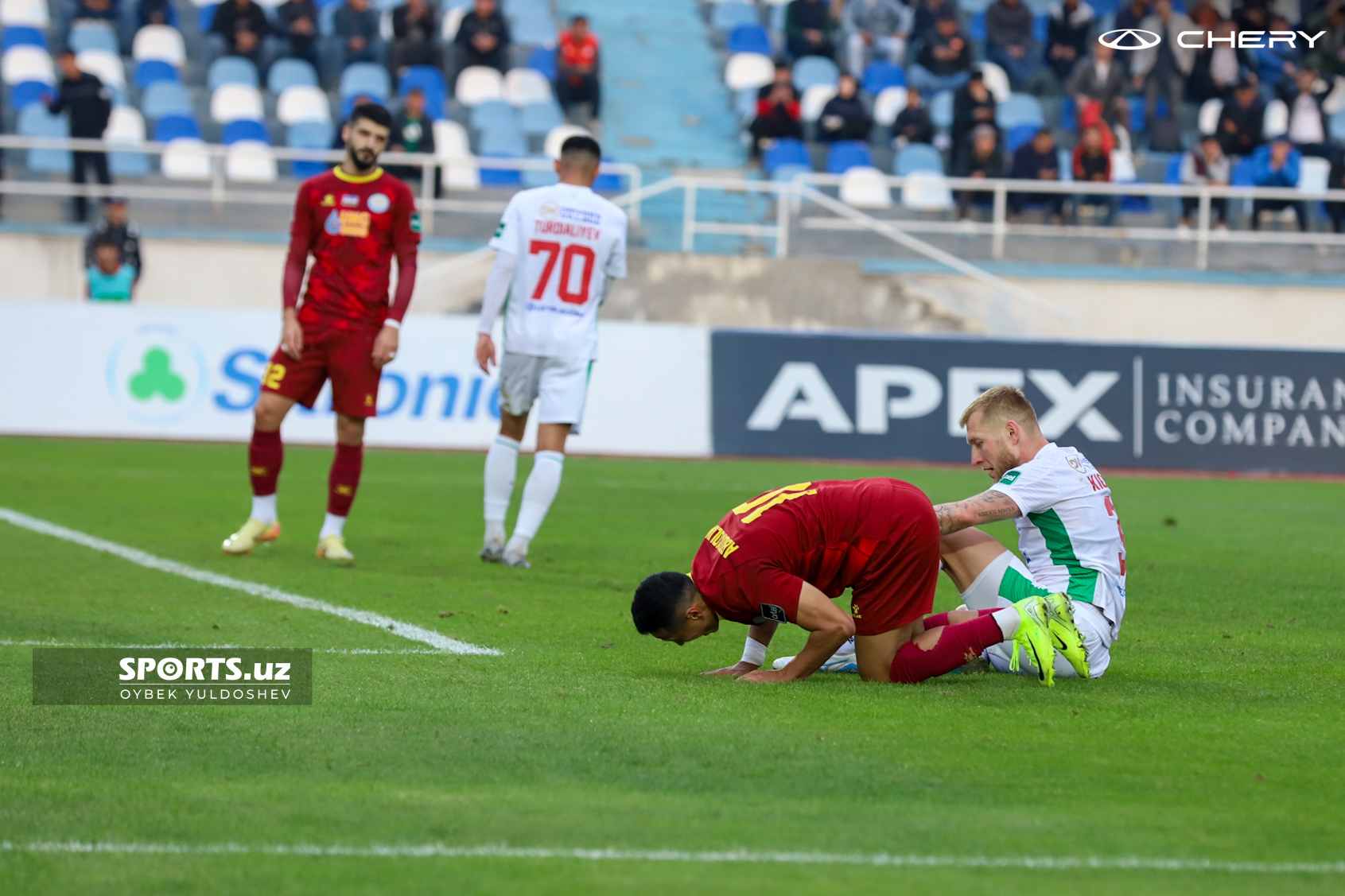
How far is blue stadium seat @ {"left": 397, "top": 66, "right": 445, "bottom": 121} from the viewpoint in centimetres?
2147

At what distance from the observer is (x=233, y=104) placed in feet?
70.1

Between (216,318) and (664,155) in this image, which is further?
(664,155)

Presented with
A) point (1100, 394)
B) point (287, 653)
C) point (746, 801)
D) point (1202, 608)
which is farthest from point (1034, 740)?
point (1100, 394)

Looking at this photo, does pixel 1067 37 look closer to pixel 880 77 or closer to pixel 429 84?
pixel 880 77

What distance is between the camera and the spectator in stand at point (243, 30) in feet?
70.9

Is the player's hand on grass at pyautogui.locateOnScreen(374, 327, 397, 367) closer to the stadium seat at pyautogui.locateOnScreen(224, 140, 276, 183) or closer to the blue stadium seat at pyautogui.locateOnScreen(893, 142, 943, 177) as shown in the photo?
the stadium seat at pyautogui.locateOnScreen(224, 140, 276, 183)

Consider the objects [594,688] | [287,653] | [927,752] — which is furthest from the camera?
[287,653]

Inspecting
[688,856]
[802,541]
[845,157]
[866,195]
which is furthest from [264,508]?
[845,157]

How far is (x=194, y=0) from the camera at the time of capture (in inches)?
917

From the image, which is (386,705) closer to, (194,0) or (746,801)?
(746,801)

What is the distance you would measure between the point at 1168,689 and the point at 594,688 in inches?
78.5

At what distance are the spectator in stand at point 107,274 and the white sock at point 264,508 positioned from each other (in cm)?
975

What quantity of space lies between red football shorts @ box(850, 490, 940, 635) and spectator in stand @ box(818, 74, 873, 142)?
17066mm

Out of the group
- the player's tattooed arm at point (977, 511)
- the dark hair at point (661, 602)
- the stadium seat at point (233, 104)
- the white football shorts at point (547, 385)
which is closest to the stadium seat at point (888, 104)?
the stadium seat at point (233, 104)
